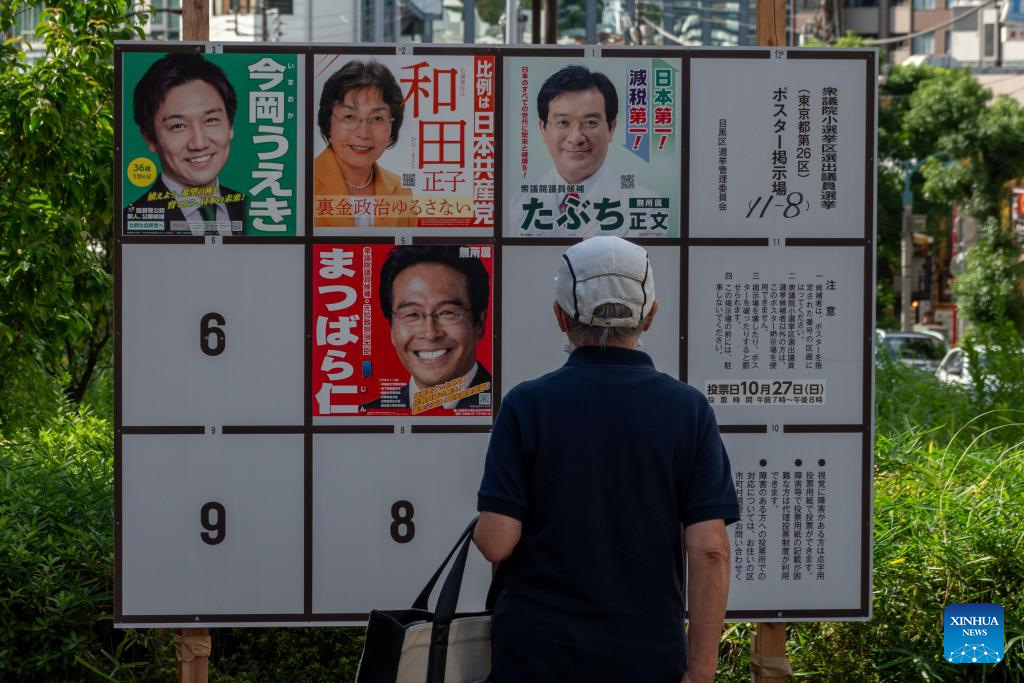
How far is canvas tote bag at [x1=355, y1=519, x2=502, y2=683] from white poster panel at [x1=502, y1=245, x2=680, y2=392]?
1.54 metres

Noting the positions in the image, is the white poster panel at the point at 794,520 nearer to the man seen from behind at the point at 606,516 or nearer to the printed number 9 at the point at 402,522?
the printed number 9 at the point at 402,522

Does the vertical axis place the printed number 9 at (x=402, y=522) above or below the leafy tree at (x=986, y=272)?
below

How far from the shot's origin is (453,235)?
4.46 metres

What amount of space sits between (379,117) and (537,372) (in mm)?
1077

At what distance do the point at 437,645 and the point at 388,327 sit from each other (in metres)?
1.73

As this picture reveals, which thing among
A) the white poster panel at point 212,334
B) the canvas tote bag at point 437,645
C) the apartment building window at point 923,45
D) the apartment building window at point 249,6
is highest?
the apartment building window at point 923,45

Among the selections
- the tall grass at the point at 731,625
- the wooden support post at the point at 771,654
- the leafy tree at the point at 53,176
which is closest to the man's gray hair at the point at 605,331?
the wooden support post at the point at 771,654

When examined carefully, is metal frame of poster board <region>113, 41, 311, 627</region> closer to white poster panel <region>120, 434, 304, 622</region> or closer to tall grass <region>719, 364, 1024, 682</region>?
white poster panel <region>120, 434, 304, 622</region>

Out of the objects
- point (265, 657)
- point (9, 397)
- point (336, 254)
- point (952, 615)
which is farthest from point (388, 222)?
point (9, 397)

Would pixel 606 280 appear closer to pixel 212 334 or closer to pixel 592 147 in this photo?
pixel 592 147

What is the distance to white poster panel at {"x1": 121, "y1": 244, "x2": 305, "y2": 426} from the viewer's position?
14.5ft

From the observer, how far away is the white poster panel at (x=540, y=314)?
14.7 ft

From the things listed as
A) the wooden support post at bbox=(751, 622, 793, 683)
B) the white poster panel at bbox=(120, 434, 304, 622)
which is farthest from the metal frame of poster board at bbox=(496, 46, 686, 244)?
the wooden support post at bbox=(751, 622, 793, 683)

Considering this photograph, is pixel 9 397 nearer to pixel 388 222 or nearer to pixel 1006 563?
pixel 388 222
